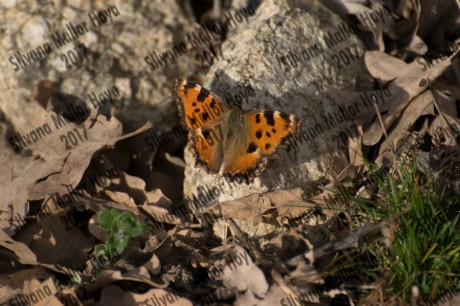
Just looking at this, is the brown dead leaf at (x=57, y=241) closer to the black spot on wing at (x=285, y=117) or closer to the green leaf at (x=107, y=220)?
→ the green leaf at (x=107, y=220)

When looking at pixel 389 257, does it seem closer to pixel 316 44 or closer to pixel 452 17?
pixel 316 44

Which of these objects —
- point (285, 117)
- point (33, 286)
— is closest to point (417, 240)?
point (285, 117)

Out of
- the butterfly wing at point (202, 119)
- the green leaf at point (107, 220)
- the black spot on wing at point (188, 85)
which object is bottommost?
the green leaf at point (107, 220)

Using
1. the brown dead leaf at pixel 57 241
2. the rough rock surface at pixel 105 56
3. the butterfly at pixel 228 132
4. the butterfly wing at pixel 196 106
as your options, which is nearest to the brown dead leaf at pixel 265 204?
the butterfly at pixel 228 132

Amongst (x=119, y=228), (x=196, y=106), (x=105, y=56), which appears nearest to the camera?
(x=119, y=228)

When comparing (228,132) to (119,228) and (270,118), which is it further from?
(119,228)

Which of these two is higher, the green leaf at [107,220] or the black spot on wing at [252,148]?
the green leaf at [107,220]

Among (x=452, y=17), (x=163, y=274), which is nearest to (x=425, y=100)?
(x=452, y=17)
